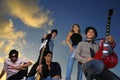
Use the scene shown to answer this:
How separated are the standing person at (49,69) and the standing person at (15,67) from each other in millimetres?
730

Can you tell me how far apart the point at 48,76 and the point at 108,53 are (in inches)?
132

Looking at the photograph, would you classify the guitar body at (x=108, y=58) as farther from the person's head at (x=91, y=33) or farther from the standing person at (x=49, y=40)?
the standing person at (x=49, y=40)

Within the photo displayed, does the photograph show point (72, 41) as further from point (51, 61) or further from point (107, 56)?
point (107, 56)

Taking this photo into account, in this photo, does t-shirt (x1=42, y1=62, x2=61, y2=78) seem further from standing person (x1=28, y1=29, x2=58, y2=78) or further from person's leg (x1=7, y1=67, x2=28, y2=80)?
person's leg (x1=7, y1=67, x2=28, y2=80)

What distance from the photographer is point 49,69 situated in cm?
978

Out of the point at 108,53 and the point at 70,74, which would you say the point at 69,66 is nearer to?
the point at 70,74

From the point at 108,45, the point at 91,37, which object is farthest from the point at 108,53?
the point at 91,37

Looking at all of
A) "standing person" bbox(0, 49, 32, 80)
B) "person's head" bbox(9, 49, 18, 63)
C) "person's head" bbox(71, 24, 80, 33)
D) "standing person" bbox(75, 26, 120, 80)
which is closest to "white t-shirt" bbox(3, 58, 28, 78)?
"standing person" bbox(0, 49, 32, 80)

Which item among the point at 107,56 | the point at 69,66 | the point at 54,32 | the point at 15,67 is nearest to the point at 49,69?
the point at 69,66

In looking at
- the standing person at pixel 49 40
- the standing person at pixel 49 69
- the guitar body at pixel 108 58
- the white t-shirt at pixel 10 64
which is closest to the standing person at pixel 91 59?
the guitar body at pixel 108 58

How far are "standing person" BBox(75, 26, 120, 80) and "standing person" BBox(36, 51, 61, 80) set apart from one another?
2212 millimetres

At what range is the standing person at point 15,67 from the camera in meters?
10.1

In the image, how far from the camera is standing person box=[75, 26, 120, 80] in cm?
611

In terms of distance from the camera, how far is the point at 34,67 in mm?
9992
